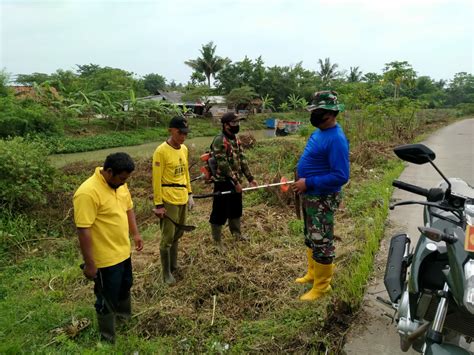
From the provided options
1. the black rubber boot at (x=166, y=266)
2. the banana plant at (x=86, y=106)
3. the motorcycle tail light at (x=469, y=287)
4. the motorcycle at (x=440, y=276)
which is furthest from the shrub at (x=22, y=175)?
the banana plant at (x=86, y=106)

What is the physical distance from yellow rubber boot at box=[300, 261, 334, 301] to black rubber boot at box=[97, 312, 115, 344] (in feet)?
5.20

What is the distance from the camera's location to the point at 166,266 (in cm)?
385

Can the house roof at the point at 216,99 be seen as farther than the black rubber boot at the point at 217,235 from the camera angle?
Yes

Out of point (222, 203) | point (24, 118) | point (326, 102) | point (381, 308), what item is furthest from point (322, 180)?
point (24, 118)

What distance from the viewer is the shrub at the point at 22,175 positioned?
653cm

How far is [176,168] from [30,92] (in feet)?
70.6

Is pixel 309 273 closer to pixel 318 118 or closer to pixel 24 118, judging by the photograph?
pixel 318 118

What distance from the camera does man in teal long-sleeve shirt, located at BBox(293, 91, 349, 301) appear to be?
2.98 meters

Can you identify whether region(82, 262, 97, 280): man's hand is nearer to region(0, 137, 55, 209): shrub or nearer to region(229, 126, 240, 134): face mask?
region(229, 126, 240, 134): face mask

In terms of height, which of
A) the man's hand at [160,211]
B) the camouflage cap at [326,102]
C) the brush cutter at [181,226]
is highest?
the camouflage cap at [326,102]

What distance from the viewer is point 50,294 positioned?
13.0 ft

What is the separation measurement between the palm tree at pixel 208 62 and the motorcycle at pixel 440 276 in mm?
40344

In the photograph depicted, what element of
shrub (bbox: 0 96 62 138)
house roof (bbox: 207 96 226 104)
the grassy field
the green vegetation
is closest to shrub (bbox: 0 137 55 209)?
the green vegetation

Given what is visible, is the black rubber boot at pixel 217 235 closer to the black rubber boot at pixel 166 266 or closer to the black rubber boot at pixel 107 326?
the black rubber boot at pixel 166 266
